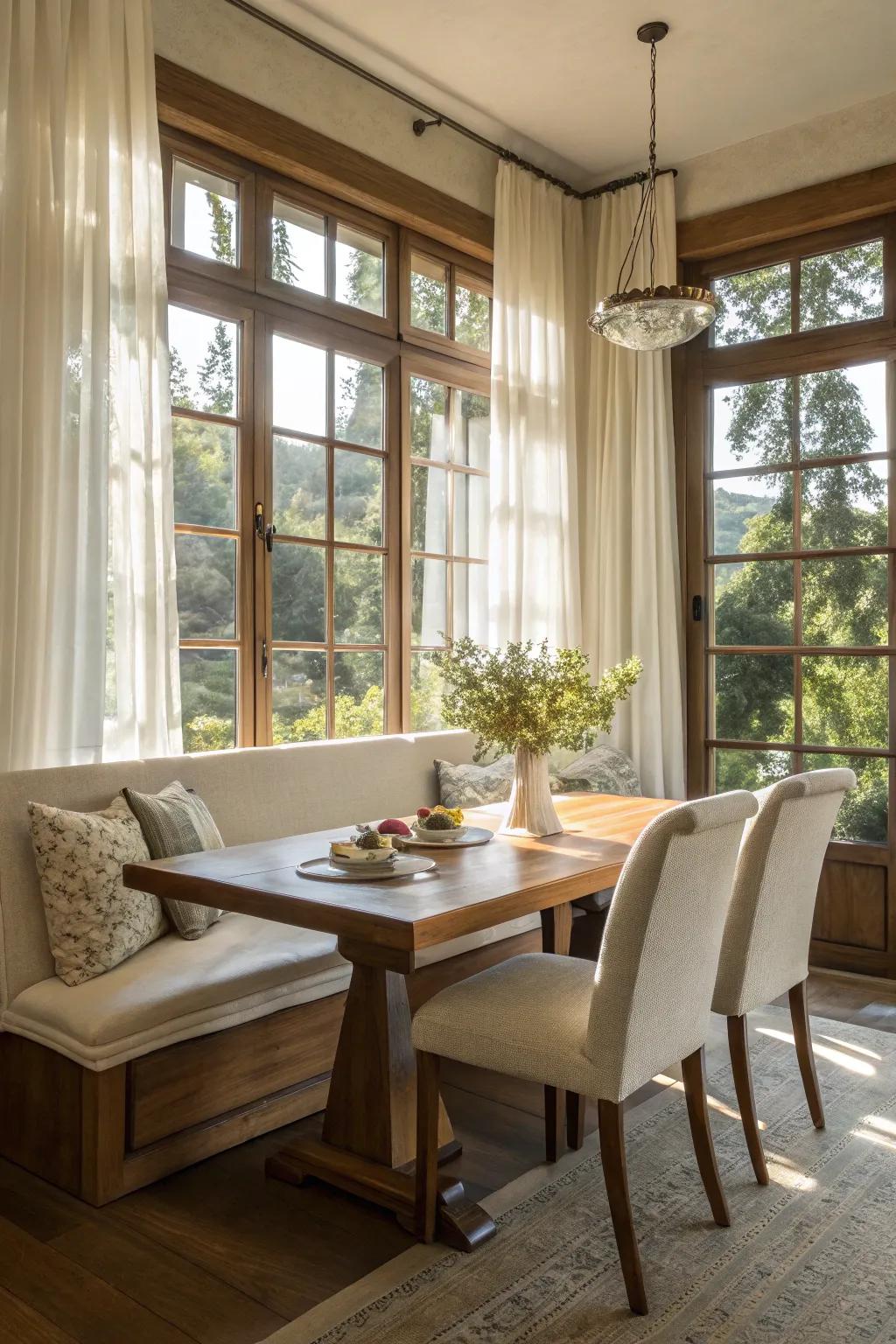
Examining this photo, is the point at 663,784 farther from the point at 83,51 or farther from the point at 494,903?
the point at 83,51

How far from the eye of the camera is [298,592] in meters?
3.71

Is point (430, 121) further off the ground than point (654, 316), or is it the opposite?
point (430, 121)

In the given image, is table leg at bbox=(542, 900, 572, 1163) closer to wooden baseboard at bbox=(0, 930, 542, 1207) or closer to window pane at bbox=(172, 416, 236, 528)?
wooden baseboard at bbox=(0, 930, 542, 1207)

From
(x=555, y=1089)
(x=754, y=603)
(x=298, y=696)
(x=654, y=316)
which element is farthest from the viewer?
(x=754, y=603)

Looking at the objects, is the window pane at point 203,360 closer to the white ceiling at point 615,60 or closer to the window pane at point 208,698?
the window pane at point 208,698

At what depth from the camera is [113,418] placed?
2.97m

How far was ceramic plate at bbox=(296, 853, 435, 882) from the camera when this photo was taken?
7.06ft

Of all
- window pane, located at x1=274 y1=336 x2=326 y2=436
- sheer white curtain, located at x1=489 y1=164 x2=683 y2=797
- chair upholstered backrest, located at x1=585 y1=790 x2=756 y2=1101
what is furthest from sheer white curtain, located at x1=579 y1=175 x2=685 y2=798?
chair upholstered backrest, located at x1=585 y1=790 x2=756 y2=1101

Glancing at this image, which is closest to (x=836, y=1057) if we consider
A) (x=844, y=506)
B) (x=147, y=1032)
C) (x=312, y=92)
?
(x=147, y=1032)

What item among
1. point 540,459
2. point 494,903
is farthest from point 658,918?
point 540,459

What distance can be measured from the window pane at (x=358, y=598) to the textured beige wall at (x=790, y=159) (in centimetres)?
209

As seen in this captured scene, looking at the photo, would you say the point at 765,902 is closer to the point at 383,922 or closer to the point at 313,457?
the point at 383,922

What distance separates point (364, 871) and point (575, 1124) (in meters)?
0.84

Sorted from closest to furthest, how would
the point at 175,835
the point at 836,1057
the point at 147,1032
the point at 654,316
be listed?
the point at 147,1032 → the point at 175,835 → the point at 654,316 → the point at 836,1057
